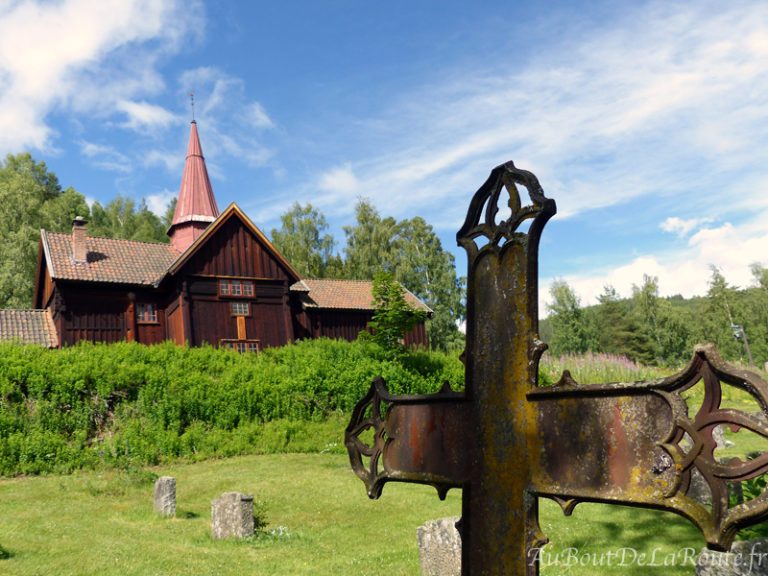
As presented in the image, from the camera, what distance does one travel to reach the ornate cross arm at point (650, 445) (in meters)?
1.62

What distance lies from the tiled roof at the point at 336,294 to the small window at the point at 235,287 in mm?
2883

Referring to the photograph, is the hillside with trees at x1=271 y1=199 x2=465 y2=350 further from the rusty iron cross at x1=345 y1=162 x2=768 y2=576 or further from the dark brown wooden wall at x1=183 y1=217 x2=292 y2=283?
the rusty iron cross at x1=345 y1=162 x2=768 y2=576

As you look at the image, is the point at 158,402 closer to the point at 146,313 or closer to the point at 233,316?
the point at 233,316

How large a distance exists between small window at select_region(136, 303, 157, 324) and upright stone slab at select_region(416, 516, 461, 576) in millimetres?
21680

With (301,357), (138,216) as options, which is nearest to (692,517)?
(301,357)

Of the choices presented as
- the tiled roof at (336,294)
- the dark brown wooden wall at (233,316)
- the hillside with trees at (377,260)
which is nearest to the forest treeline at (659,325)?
the hillside with trees at (377,260)

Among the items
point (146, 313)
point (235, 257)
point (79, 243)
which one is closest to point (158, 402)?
point (146, 313)

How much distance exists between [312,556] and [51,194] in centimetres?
5279

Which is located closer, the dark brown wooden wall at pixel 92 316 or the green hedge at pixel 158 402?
the green hedge at pixel 158 402

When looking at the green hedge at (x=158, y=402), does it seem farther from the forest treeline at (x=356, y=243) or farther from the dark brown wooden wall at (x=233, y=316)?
the forest treeline at (x=356, y=243)

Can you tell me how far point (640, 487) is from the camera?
1.82 m

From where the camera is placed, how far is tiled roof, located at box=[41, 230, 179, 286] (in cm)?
2450

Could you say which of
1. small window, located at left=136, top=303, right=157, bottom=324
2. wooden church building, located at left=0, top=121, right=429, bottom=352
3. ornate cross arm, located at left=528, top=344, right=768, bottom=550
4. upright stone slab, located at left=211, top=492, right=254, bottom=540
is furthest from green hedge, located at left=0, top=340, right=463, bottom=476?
ornate cross arm, located at left=528, top=344, right=768, bottom=550

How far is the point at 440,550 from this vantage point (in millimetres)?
7266
